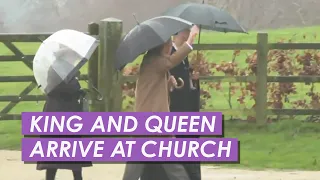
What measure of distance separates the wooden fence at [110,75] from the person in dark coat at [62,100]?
3.12 m

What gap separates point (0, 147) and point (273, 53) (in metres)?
4.04

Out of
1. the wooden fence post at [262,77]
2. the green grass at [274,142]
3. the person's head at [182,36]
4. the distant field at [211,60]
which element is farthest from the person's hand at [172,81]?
the distant field at [211,60]

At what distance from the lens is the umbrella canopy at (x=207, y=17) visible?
24.9ft

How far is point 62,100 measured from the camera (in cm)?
744

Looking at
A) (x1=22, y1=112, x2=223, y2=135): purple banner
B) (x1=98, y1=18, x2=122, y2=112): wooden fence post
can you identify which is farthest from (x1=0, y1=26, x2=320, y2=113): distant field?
(x1=22, y1=112, x2=223, y2=135): purple banner

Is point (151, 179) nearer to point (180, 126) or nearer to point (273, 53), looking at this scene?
point (180, 126)

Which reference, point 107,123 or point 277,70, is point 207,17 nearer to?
point 107,123

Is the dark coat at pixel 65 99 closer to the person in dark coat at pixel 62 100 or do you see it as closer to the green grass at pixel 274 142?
the person in dark coat at pixel 62 100

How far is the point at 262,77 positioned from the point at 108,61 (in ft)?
6.76

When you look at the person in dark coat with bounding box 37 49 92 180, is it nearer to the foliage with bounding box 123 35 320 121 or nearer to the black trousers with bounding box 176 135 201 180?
the black trousers with bounding box 176 135 201 180

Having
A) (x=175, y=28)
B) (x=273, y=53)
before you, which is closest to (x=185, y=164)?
(x=175, y=28)

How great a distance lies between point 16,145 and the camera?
10.3m

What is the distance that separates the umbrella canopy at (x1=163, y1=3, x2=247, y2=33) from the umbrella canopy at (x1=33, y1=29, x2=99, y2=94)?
91cm

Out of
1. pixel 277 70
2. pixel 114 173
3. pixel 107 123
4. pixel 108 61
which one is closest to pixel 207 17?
pixel 107 123
